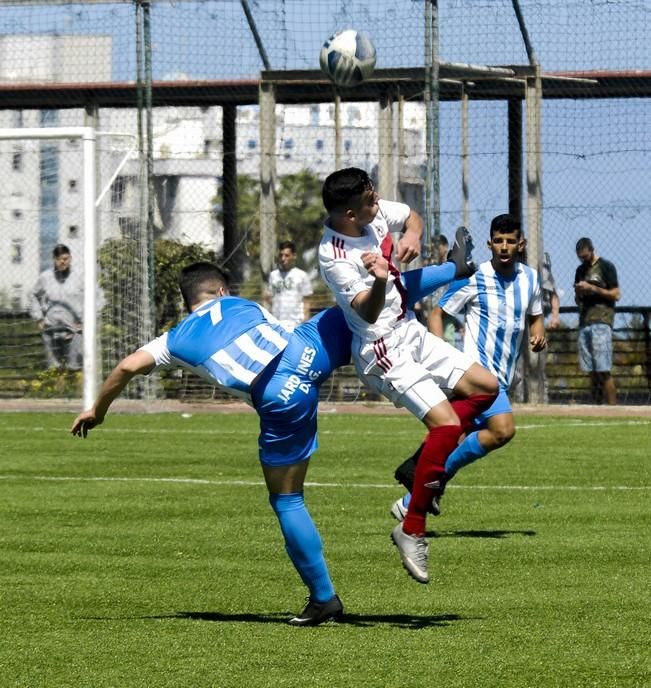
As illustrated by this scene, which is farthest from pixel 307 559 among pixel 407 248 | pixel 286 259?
pixel 286 259

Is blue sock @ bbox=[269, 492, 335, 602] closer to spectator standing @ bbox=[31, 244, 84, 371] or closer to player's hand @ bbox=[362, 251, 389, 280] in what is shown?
player's hand @ bbox=[362, 251, 389, 280]

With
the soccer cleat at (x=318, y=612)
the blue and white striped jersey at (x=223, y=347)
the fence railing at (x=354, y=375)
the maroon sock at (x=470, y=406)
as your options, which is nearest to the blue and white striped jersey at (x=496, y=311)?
the maroon sock at (x=470, y=406)

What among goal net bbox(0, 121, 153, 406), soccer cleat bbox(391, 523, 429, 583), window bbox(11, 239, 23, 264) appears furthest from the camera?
window bbox(11, 239, 23, 264)

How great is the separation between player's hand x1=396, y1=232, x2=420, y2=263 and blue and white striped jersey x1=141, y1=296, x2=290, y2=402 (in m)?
0.74

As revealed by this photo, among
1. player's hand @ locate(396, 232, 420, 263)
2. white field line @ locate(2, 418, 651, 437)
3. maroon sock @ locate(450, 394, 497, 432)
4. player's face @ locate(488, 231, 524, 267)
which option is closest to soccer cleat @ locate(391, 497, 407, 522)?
maroon sock @ locate(450, 394, 497, 432)

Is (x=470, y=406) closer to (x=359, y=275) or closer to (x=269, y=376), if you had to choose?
→ (x=359, y=275)

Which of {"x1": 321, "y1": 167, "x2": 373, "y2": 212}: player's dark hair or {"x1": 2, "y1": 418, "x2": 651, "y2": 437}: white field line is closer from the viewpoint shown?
{"x1": 321, "y1": 167, "x2": 373, "y2": 212}: player's dark hair

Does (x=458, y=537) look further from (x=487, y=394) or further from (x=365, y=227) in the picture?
(x=365, y=227)

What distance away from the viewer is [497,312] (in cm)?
1099

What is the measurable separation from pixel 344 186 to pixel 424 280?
682 mm

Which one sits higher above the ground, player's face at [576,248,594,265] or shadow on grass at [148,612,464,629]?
player's face at [576,248,594,265]

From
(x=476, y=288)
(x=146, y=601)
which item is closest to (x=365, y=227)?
(x=146, y=601)

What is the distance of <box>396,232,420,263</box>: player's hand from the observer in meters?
7.71

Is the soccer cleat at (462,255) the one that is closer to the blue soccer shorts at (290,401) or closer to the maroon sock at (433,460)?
Answer: the maroon sock at (433,460)
